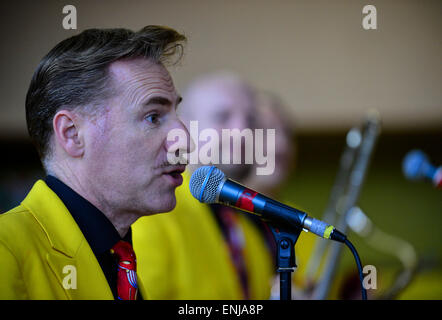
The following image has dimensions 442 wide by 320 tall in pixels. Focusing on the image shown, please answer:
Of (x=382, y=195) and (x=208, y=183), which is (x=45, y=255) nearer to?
(x=208, y=183)

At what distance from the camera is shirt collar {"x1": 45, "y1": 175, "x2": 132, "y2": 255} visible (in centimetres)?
119

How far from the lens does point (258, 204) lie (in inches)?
42.9

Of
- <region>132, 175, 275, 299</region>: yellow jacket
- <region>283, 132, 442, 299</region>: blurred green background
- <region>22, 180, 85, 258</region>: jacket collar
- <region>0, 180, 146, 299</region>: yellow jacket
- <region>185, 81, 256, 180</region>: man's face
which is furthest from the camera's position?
<region>283, 132, 442, 299</region>: blurred green background

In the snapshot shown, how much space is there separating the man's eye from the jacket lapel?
268mm

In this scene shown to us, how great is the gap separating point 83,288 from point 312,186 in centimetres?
305

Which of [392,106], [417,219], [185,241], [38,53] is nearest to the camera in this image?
[38,53]

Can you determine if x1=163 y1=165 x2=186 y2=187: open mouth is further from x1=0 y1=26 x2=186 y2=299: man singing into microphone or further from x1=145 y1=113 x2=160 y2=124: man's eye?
x1=145 y1=113 x2=160 y2=124: man's eye

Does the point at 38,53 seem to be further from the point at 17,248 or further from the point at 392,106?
the point at 392,106

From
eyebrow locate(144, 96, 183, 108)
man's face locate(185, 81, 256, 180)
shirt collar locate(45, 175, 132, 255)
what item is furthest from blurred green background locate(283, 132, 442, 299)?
shirt collar locate(45, 175, 132, 255)

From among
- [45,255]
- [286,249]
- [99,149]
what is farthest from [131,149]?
[286,249]

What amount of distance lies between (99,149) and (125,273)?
0.96ft

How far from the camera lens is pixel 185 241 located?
190 cm

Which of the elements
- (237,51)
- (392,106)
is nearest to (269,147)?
(237,51)

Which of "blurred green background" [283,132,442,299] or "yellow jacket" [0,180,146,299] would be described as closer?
"yellow jacket" [0,180,146,299]
